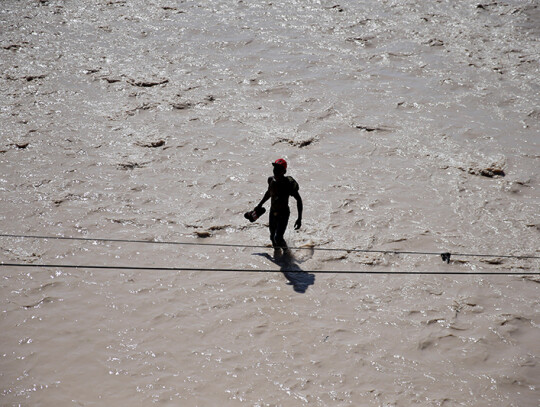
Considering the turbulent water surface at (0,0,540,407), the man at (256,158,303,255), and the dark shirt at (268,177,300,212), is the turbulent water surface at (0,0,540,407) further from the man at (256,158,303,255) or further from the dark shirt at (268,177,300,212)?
the dark shirt at (268,177,300,212)

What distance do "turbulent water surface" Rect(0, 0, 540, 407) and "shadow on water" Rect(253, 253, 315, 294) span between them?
0.14 ft

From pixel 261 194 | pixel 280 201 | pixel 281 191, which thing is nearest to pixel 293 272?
pixel 280 201

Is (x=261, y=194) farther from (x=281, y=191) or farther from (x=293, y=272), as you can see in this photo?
(x=293, y=272)

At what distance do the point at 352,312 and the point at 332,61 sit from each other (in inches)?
292

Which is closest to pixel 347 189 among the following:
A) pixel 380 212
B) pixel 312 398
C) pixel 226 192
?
pixel 380 212

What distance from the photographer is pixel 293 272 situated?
7367 millimetres

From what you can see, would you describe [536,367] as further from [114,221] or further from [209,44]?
[209,44]

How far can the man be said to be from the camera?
7172 millimetres

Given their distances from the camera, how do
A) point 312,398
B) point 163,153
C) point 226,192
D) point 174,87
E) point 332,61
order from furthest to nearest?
point 332,61, point 174,87, point 163,153, point 226,192, point 312,398

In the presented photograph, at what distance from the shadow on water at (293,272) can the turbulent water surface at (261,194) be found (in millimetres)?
43

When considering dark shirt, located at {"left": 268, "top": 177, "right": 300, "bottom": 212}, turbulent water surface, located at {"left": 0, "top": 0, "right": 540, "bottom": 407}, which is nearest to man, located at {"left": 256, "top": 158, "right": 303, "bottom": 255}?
dark shirt, located at {"left": 268, "top": 177, "right": 300, "bottom": 212}

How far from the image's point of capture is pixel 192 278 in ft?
24.1

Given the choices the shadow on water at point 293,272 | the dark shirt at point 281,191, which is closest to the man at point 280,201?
the dark shirt at point 281,191

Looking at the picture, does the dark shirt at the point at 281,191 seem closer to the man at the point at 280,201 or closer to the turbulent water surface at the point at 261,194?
the man at the point at 280,201
